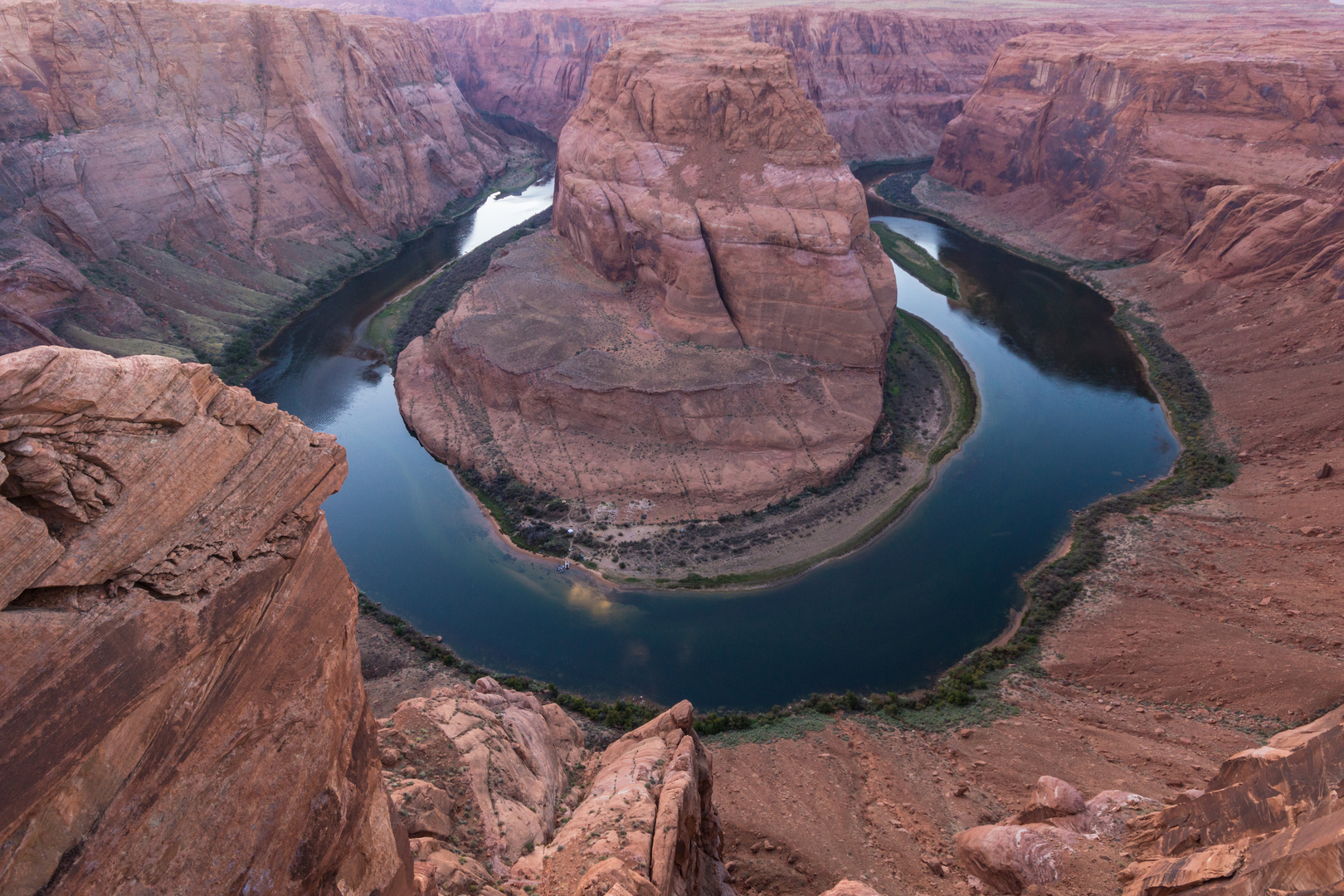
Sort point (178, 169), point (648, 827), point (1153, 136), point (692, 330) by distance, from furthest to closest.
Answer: point (1153, 136)
point (178, 169)
point (692, 330)
point (648, 827)

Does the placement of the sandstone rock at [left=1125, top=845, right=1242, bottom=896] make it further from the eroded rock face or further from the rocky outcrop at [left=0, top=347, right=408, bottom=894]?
the eroded rock face

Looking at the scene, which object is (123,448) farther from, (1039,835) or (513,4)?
(513,4)

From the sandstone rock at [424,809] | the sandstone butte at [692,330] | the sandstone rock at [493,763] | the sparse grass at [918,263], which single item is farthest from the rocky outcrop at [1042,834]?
the sparse grass at [918,263]

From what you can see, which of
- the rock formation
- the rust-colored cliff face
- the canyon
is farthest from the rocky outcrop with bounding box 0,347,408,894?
the rust-colored cliff face

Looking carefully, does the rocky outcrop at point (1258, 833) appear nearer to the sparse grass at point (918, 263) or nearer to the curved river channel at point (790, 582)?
the curved river channel at point (790, 582)

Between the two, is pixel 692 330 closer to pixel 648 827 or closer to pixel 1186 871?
pixel 648 827

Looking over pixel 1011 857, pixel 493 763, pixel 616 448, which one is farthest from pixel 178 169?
pixel 1011 857
